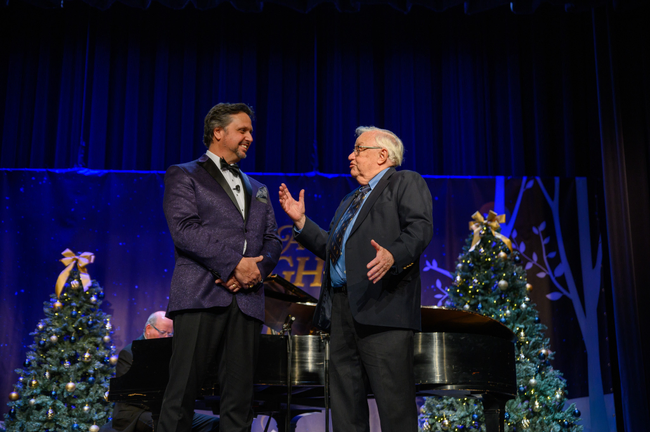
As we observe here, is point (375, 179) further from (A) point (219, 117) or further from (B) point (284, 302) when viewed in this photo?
(B) point (284, 302)

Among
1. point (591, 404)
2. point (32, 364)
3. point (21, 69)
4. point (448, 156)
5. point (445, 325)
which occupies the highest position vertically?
point (21, 69)

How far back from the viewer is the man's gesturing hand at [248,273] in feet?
8.50

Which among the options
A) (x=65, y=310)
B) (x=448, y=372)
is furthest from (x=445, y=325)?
(x=65, y=310)

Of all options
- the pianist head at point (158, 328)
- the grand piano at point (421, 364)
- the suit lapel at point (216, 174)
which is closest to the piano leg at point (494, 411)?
the grand piano at point (421, 364)

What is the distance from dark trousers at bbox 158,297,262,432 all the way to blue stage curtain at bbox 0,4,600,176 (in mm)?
4260

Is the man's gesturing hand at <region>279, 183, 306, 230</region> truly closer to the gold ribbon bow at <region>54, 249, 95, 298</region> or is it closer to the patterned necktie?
the patterned necktie

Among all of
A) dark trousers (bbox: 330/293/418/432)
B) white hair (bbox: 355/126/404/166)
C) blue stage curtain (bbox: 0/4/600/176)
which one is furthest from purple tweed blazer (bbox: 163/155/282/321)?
blue stage curtain (bbox: 0/4/600/176)

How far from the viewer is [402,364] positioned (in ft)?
8.30

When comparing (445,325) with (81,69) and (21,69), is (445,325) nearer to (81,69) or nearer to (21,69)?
(81,69)

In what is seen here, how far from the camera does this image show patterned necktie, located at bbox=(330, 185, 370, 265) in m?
2.81

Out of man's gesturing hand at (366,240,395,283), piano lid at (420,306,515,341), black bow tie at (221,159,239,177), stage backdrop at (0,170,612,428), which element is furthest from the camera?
stage backdrop at (0,170,612,428)

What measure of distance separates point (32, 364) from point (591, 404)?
17.8 feet

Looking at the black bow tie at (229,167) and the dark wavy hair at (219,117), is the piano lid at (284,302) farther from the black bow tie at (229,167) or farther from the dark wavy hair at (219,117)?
the dark wavy hair at (219,117)

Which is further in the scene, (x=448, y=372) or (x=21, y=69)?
(x=21, y=69)
